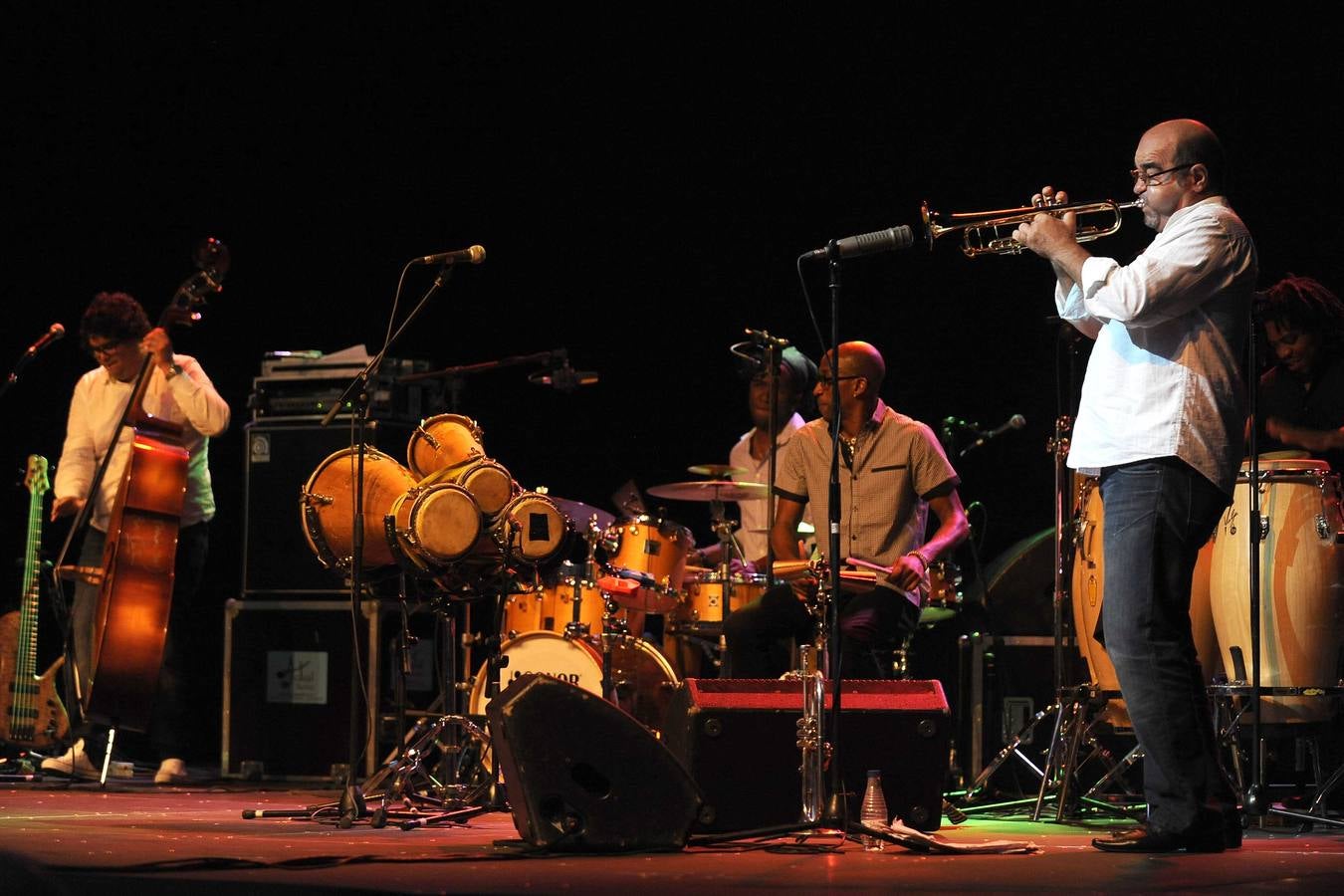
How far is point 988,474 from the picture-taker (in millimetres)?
7547

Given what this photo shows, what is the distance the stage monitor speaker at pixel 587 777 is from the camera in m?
3.94

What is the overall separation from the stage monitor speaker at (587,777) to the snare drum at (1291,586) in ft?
7.34

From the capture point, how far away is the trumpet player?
155 inches

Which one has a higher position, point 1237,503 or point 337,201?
point 337,201

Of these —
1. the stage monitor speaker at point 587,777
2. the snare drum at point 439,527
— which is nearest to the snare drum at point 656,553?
the snare drum at point 439,527

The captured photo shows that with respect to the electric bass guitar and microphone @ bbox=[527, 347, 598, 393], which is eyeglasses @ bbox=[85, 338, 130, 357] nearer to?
the electric bass guitar

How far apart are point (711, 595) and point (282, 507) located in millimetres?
1950

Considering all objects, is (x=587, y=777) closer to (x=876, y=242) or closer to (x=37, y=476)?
(x=876, y=242)

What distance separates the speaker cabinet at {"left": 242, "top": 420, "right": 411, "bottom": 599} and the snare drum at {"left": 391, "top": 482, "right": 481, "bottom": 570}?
182cm

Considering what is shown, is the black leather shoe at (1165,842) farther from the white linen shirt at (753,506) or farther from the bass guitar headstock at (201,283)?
the bass guitar headstock at (201,283)

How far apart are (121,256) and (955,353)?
429 cm

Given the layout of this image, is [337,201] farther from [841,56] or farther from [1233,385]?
[1233,385]

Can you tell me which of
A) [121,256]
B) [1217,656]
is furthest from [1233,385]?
[121,256]

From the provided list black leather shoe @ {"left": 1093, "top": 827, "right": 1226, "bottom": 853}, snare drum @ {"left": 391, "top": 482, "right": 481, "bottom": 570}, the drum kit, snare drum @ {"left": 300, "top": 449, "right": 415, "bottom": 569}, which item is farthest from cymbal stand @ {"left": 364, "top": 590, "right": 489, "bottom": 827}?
black leather shoe @ {"left": 1093, "top": 827, "right": 1226, "bottom": 853}
